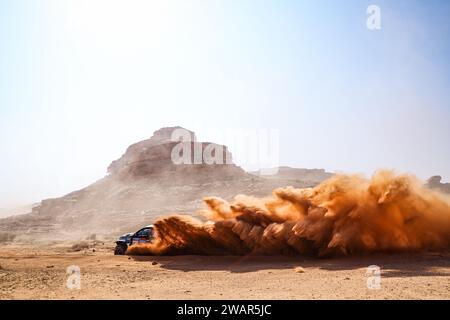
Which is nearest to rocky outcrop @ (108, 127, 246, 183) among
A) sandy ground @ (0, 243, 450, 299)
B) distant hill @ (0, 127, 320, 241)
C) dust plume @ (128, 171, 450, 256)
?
distant hill @ (0, 127, 320, 241)

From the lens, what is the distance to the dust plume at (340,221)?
15.5 metres

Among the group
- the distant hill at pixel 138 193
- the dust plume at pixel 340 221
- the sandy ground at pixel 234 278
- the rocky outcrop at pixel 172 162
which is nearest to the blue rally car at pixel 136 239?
the dust plume at pixel 340 221

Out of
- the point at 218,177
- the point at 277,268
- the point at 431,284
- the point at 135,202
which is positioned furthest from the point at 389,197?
the point at 218,177

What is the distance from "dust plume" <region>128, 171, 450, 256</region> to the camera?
1545 centimetres

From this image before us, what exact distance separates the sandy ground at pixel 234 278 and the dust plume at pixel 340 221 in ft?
2.28

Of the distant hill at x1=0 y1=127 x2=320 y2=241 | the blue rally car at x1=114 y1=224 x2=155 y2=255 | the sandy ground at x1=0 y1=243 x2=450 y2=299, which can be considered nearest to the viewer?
the sandy ground at x1=0 y1=243 x2=450 y2=299

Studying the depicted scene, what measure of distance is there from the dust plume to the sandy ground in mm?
696

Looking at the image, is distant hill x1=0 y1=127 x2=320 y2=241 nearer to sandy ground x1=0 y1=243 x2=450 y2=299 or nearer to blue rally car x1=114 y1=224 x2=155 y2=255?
blue rally car x1=114 y1=224 x2=155 y2=255

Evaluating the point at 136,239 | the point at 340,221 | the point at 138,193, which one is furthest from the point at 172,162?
the point at 340,221

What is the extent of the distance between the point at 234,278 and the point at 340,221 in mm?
5677

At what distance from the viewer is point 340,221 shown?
51.8 ft

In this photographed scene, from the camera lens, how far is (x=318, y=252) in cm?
1620
